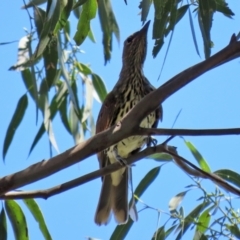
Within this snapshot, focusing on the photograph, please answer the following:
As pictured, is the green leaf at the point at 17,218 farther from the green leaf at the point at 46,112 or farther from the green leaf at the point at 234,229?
the green leaf at the point at 234,229

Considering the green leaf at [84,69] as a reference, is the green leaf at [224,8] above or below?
below

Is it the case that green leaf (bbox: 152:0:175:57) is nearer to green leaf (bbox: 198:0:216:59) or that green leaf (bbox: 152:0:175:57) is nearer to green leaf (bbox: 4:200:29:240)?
green leaf (bbox: 198:0:216:59)

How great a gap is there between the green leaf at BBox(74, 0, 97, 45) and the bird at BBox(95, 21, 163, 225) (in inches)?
28.5

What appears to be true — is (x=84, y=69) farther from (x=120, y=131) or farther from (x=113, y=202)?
(x=120, y=131)

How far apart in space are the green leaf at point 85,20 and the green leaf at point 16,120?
665mm

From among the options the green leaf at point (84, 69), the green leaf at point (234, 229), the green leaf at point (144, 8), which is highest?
the green leaf at point (84, 69)

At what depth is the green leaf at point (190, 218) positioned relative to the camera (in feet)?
8.32

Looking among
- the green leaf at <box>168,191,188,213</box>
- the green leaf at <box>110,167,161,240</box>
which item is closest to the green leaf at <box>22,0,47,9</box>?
the green leaf at <box>110,167,161,240</box>

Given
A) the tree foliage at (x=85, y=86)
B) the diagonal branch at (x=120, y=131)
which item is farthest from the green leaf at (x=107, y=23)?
the diagonal branch at (x=120, y=131)

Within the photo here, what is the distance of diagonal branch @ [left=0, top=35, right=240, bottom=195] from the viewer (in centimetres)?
160

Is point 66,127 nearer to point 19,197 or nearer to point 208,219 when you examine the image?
point 208,219

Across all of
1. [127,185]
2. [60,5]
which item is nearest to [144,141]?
[127,185]

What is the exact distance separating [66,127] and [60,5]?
102 centimetres

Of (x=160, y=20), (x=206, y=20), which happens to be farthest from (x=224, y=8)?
(x=160, y=20)
